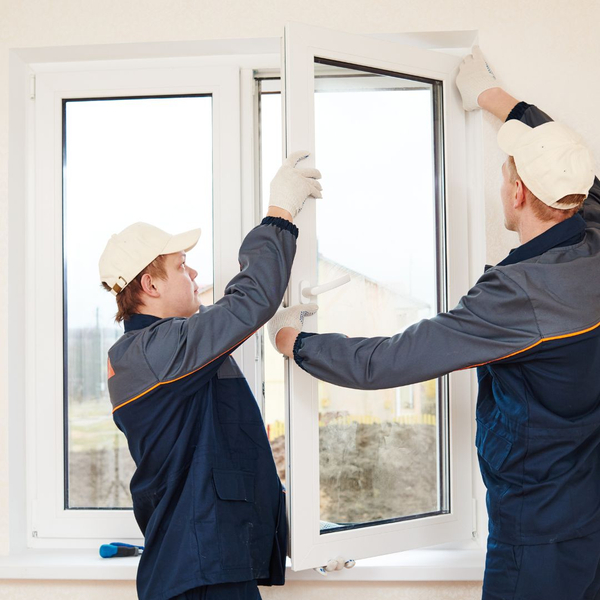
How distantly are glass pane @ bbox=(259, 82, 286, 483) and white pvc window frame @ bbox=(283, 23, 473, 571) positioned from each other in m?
0.42

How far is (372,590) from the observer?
5.91 feet

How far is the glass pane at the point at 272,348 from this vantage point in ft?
6.55

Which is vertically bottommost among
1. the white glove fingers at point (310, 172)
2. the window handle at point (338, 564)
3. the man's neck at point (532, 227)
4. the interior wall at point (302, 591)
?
the interior wall at point (302, 591)

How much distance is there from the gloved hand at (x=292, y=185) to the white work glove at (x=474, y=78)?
558 mm

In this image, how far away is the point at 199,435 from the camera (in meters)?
1.47

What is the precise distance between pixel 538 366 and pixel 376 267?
57cm

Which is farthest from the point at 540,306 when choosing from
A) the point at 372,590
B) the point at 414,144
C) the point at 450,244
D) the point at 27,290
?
the point at 27,290

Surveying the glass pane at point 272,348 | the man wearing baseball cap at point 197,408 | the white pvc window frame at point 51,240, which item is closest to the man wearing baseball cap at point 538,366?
the man wearing baseball cap at point 197,408

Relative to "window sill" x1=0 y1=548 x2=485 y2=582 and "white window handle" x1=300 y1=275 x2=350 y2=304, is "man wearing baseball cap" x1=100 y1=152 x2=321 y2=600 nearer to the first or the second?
"white window handle" x1=300 y1=275 x2=350 y2=304

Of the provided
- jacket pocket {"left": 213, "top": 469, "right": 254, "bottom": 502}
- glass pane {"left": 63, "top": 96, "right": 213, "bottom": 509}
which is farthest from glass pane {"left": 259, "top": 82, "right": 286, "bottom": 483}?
jacket pocket {"left": 213, "top": 469, "right": 254, "bottom": 502}

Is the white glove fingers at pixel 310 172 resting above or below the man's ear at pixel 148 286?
above

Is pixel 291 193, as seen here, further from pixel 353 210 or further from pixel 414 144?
pixel 414 144

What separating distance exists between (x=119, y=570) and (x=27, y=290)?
88cm

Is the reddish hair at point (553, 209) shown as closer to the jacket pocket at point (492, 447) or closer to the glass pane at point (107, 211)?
the jacket pocket at point (492, 447)
